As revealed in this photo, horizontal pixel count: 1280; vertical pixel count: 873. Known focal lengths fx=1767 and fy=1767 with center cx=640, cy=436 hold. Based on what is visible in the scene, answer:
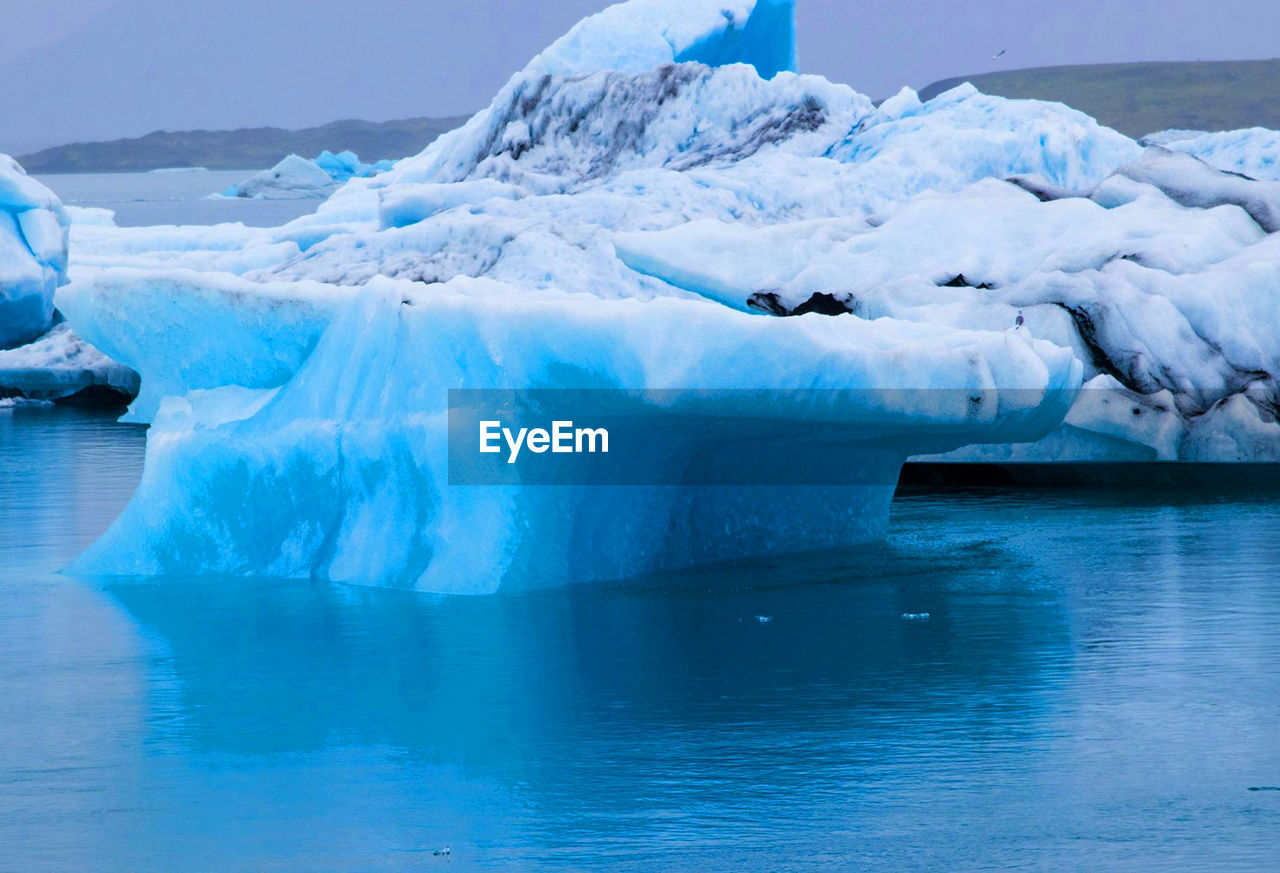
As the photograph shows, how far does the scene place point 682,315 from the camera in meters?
7.81

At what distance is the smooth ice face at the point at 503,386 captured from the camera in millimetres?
7832

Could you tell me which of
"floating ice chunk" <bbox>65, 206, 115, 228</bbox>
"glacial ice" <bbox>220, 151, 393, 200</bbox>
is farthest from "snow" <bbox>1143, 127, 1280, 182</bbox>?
"glacial ice" <bbox>220, 151, 393, 200</bbox>

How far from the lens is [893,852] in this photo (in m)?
4.58

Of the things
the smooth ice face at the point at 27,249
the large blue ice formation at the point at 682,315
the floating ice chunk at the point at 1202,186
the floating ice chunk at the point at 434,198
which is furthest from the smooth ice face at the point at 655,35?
the floating ice chunk at the point at 1202,186

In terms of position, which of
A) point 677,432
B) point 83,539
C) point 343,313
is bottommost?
point 83,539

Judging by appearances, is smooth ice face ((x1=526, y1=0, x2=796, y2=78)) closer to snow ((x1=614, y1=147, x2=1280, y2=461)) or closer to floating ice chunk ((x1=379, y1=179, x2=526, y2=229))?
floating ice chunk ((x1=379, y1=179, x2=526, y2=229))

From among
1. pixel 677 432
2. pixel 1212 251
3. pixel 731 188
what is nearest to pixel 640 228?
pixel 731 188

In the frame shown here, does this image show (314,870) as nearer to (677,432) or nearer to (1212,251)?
(677,432)

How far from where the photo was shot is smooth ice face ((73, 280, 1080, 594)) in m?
7.83

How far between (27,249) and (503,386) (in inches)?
639

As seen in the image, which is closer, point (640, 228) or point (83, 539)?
point (83, 539)

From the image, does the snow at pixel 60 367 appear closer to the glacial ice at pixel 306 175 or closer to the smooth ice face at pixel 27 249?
the smooth ice face at pixel 27 249

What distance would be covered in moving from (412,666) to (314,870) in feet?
8.19

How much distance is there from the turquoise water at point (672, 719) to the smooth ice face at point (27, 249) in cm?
1304
